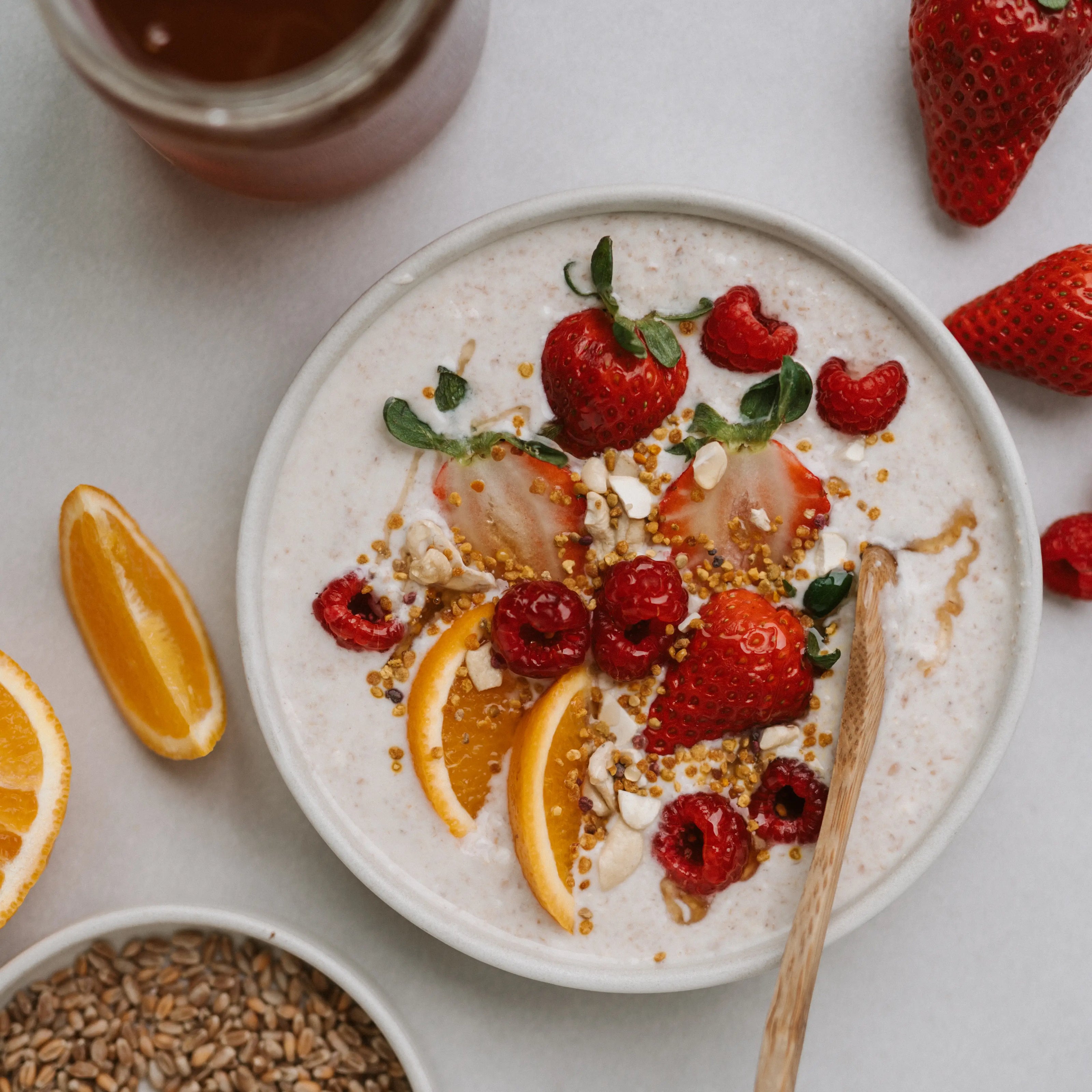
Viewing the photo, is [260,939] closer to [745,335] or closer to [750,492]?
[750,492]

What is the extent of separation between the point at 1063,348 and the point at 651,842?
0.67m

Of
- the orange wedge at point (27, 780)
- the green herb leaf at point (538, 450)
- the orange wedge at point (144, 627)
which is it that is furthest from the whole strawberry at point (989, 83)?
the orange wedge at point (27, 780)

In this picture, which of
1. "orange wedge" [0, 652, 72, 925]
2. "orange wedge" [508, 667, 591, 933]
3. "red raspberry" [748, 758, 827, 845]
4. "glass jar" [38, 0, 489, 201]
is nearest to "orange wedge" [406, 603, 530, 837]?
"orange wedge" [508, 667, 591, 933]

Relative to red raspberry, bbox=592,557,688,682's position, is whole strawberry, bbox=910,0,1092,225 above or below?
above

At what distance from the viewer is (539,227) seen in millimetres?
1039

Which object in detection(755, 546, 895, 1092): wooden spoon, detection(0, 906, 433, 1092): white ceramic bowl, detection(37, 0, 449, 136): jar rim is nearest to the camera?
detection(37, 0, 449, 136): jar rim

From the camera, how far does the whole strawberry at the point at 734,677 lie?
101 cm

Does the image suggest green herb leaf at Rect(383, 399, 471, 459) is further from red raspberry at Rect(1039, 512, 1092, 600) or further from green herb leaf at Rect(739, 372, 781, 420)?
red raspberry at Rect(1039, 512, 1092, 600)

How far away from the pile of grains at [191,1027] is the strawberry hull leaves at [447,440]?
61 cm

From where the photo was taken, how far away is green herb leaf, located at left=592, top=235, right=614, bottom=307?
100cm

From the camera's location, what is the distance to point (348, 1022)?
1.18m

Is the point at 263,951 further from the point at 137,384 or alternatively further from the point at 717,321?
the point at 717,321

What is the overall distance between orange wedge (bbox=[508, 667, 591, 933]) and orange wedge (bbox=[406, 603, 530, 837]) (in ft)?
0.08

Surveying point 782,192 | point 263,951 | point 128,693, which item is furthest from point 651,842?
A: point 782,192
